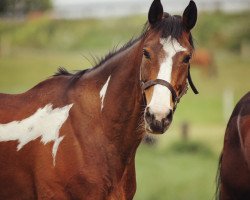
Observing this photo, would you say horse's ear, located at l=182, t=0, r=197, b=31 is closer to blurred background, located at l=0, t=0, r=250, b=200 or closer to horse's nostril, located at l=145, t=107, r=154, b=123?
horse's nostril, located at l=145, t=107, r=154, b=123

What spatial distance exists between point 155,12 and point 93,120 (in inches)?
40.5

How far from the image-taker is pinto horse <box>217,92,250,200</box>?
5.92 meters

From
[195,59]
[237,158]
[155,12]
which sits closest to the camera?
[155,12]

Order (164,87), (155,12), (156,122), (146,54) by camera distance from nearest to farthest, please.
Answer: (156,122) → (164,87) → (146,54) → (155,12)

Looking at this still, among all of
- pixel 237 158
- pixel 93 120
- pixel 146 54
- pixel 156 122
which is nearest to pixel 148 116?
pixel 156 122

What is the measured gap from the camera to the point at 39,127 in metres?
4.71

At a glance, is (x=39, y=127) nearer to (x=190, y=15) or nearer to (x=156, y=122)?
(x=156, y=122)

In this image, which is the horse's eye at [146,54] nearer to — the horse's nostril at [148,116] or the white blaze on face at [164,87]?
the white blaze on face at [164,87]

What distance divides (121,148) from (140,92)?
494mm

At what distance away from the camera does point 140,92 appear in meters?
4.55

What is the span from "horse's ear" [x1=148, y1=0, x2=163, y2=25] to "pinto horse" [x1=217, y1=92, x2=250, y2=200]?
2006mm

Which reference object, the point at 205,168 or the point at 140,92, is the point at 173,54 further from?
the point at 205,168

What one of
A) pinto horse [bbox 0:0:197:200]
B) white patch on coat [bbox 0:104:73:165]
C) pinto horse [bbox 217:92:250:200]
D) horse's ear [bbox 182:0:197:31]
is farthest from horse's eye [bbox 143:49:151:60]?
pinto horse [bbox 217:92:250:200]

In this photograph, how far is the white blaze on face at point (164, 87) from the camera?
13.3 ft
